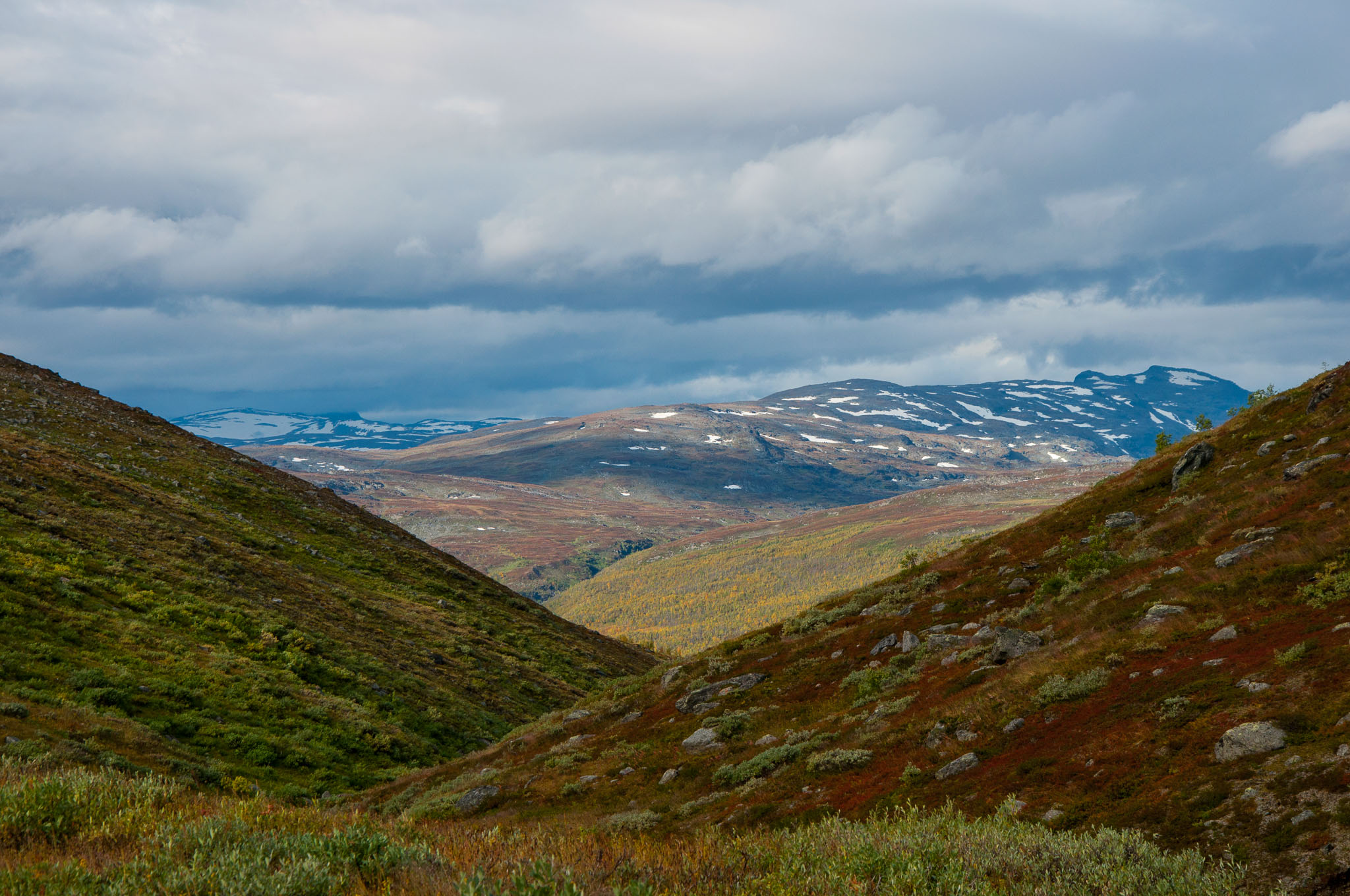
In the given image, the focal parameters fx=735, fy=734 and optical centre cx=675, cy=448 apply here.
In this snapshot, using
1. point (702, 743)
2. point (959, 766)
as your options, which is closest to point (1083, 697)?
point (959, 766)

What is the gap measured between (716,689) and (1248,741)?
1967 centimetres

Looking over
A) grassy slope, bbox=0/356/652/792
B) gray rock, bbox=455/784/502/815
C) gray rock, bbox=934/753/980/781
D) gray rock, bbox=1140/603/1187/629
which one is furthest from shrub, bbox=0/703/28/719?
gray rock, bbox=1140/603/1187/629

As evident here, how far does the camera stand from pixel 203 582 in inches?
1433

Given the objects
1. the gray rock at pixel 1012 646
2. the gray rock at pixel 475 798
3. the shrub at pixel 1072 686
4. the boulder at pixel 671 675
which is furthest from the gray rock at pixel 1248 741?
the boulder at pixel 671 675

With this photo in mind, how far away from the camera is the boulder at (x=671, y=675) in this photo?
33156 mm

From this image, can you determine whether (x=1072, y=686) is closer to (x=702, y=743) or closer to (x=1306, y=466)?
(x=702, y=743)

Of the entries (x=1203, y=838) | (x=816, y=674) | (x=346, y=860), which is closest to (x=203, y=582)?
(x=816, y=674)

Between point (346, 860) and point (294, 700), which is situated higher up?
point (346, 860)

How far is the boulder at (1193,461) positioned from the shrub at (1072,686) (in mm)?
16459

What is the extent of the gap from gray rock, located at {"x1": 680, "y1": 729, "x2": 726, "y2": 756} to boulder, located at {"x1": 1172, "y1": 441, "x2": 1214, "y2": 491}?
20.5 meters

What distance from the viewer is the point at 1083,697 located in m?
16.0

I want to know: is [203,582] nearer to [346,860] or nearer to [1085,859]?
[346,860]

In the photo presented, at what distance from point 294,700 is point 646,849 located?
26.1 m

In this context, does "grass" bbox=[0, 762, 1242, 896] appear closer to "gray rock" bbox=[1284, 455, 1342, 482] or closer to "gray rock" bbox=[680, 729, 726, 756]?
"gray rock" bbox=[680, 729, 726, 756]
